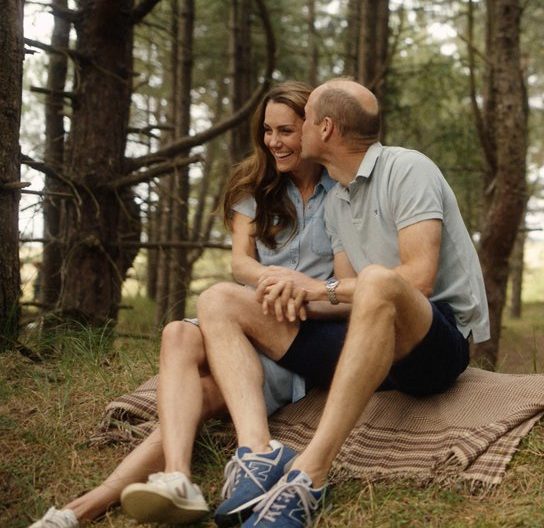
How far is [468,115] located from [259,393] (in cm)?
894

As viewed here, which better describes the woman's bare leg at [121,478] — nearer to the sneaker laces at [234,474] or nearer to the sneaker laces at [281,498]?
the sneaker laces at [234,474]

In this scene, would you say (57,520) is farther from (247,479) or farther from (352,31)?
(352,31)

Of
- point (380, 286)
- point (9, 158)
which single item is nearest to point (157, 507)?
point (380, 286)

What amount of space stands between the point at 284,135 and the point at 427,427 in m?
1.45

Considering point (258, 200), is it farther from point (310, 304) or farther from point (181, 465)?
point (181, 465)

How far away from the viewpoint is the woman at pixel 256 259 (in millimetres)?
3121

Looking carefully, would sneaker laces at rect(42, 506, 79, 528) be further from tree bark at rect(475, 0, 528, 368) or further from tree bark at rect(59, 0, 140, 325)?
tree bark at rect(475, 0, 528, 368)

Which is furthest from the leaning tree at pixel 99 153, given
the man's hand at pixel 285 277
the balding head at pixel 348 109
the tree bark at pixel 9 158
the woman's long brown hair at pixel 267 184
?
the man's hand at pixel 285 277

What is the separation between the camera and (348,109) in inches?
142

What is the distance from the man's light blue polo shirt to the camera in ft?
11.2

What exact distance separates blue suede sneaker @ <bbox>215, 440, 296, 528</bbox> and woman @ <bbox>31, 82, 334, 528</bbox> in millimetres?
161

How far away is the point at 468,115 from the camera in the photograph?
11.4m

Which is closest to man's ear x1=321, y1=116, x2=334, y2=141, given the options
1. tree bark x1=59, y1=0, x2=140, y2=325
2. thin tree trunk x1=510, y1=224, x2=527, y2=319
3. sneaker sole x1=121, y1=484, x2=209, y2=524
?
sneaker sole x1=121, y1=484, x2=209, y2=524

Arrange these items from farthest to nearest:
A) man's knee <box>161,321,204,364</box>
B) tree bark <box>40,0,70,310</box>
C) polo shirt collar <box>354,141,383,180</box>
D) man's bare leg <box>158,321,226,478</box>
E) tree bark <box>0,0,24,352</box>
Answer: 1. tree bark <box>40,0,70,310</box>
2. tree bark <box>0,0,24,352</box>
3. polo shirt collar <box>354,141,383,180</box>
4. man's knee <box>161,321,204,364</box>
5. man's bare leg <box>158,321,226,478</box>
